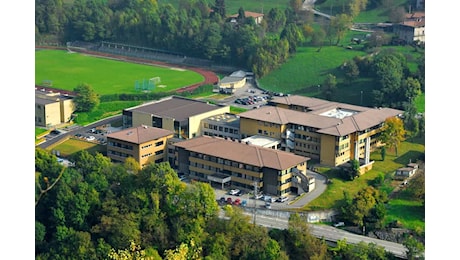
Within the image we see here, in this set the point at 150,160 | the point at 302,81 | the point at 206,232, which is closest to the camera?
the point at 206,232

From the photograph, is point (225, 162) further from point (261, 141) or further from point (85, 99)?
point (85, 99)

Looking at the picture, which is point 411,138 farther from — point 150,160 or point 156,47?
point 156,47

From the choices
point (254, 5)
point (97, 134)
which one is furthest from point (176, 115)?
A: point (254, 5)

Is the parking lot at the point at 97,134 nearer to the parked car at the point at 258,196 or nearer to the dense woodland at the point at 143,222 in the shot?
the dense woodland at the point at 143,222

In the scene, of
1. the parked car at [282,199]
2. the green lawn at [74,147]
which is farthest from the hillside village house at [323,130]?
the green lawn at [74,147]

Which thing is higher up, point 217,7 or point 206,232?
point 217,7

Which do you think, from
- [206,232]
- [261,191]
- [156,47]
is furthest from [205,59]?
[206,232]

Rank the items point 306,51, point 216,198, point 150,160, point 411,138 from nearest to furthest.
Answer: point 216,198, point 150,160, point 411,138, point 306,51
